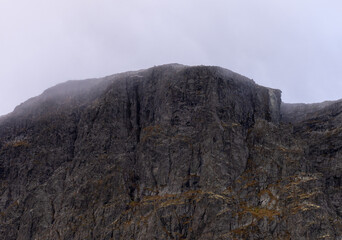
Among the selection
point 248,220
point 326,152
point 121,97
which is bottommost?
point 248,220

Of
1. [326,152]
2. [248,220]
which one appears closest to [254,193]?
[248,220]

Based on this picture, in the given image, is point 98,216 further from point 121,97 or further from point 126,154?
point 121,97

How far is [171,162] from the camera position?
108m

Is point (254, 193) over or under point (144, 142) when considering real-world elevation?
under

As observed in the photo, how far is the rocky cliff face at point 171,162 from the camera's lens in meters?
96.8

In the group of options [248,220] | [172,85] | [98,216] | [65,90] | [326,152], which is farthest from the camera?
[65,90]

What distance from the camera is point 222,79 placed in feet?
397

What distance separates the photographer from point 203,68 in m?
122

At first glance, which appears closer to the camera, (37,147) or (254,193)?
(254,193)

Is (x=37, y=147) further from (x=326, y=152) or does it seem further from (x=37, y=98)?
(x=326, y=152)

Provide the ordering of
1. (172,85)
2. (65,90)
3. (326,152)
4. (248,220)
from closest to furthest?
1. (248,220)
2. (326,152)
3. (172,85)
4. (65,90)

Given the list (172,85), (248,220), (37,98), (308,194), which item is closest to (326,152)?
(308,194)

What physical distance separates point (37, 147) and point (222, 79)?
1836 inches

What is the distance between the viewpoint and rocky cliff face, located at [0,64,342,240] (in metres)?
96.8
